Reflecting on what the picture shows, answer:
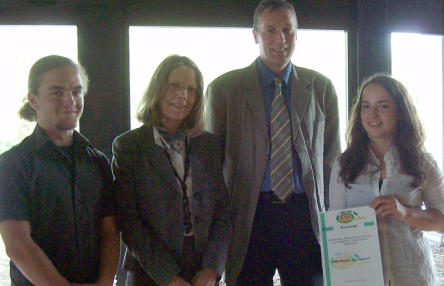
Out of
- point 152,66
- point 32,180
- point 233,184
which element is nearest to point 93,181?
point 32,180

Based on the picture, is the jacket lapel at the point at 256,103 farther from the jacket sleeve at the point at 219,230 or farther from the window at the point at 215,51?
the window at the point at 215,51

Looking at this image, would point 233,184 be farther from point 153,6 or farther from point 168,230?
point 153,6

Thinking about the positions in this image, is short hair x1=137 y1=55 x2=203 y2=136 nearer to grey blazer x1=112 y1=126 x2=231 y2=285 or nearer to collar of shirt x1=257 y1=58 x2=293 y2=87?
grey blazer x1=112 y1=126 x2=231 y2=285

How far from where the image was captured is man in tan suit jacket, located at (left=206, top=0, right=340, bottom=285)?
225cm

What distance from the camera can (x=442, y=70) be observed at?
3447 mm

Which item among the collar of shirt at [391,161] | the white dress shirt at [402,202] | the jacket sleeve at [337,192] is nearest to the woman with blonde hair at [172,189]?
the jacket sleeve at [337,192]

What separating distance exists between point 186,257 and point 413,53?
239 cm

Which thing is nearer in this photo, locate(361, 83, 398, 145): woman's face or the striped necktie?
locate(361, 83, 398, 145): woman's face

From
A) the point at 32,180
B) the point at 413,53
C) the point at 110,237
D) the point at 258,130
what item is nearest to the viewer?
the point at 32,180

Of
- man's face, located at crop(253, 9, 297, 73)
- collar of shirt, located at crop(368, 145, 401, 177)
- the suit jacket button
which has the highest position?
man's face, located at crop(253, 9, 297, 73)

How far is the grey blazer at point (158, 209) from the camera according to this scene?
1.91 meters

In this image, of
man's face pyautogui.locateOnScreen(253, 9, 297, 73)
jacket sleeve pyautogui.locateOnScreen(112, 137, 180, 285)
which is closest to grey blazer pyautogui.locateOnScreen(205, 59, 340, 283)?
man's face pyautogui.locateOnScreen(253, 9, 297, 73)

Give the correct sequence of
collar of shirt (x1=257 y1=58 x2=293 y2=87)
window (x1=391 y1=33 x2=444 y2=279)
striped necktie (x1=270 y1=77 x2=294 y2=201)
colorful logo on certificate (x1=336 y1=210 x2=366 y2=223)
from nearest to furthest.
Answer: colorful logo on certificate (x1=336 y1=210 x2=366 y2=223)
striped necktie (x1=270 y1=77 x2=294 y2=201)
collar of shirt (x1=257 y1=58 x2=293 y2=87)
window (x1=391 y1=33 x2=444 y2=279)

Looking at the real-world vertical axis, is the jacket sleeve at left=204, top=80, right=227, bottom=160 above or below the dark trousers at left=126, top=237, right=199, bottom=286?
above
